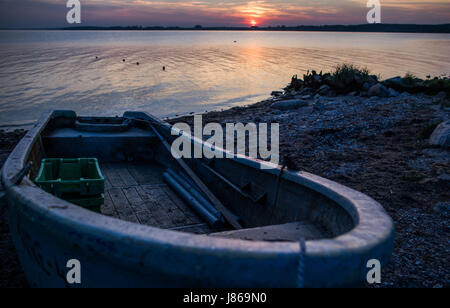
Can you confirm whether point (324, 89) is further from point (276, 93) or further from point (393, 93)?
point (276, 93)

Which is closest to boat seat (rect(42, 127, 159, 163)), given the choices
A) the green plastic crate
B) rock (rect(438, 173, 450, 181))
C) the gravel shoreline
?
the gravel shoreline

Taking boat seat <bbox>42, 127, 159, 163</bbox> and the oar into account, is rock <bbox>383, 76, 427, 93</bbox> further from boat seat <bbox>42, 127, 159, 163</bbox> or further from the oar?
the oar

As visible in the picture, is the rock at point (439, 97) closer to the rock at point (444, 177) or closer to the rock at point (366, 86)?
the rock at point (366, 86)

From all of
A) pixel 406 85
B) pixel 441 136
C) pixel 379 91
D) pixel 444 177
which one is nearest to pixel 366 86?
pixel 379 91

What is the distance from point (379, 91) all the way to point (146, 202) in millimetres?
13477

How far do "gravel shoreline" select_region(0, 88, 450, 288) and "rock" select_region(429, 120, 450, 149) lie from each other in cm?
17

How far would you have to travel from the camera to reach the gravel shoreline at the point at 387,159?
3.93 metres

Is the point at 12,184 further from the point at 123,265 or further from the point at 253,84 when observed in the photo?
the point at 253,84

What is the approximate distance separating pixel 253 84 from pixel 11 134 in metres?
17.2

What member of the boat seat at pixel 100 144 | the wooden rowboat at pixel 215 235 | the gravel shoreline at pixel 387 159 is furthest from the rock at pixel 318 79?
the wooden rowboat at pixel 215 235

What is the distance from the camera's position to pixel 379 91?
1516cm

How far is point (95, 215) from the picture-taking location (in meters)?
2.01

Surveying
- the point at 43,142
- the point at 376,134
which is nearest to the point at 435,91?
the point at 376,134
